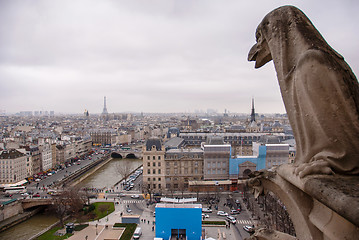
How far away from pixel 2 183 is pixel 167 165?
23192mm

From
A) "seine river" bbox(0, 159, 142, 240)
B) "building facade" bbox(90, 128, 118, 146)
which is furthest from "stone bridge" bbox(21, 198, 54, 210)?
"building facade" bbox(90, 128, 118, 146)

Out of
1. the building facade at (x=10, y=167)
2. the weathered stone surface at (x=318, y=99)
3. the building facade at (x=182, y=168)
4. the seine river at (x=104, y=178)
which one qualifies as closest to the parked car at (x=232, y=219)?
the building facade at (x=182, y=168)

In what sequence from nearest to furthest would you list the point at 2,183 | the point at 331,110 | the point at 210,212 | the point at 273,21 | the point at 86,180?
the point at 331,110 < the point at 273,21 < the point at 210,212 < the point at 2,183 < the point at 86,180

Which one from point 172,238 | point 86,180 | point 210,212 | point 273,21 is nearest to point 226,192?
point 210,212

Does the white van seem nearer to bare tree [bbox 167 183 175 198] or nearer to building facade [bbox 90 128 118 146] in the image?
bare tree [bbox 167 183 175 198]

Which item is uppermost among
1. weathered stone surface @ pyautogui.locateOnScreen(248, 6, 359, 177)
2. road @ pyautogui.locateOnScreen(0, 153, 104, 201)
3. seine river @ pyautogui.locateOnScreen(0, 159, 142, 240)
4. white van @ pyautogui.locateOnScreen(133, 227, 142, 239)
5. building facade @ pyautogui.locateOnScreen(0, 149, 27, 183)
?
weathered stone surface @ pyautogui.locateOnScreen(248, 6, 359, 177)

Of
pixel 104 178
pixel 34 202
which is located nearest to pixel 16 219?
pixel 34 202

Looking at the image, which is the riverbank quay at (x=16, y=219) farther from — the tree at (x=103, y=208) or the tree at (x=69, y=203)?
the tree at (x=103, y=208)

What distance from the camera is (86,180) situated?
43.2 meters

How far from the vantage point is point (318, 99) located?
8.71 ft

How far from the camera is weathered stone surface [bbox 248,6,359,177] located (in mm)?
2596

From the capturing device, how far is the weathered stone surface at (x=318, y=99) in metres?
2.60

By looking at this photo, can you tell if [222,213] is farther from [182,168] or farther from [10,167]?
[10,167]

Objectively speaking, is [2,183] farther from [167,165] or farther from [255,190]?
[255,190]
